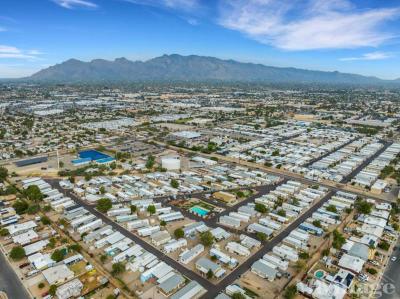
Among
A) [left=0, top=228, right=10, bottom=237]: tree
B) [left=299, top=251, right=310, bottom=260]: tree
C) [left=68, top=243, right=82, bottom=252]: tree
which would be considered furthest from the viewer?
[left=0, top=228, right=10, bottom=237]: tree

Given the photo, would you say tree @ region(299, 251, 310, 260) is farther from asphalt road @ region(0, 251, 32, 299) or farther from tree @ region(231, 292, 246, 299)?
asphalt road @ region(0, 251, 32, 299)

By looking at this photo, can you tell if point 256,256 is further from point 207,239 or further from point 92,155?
point 92,155

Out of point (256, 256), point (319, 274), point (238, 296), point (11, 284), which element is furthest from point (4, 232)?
point (319, 274)

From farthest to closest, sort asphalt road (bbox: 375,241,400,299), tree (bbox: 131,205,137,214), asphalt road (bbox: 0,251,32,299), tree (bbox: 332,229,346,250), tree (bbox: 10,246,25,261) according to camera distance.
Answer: tree (bbox: 131,205,137,214) → tree (bbox: 332,229,346,250) → tree (bbox: 10,246,25,261) → asphalt road (bbox: 375,241,400,299) → asphalt road (bbox: 0,251,32,299)

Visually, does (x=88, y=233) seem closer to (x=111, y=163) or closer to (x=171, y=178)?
(x=171, y=178)

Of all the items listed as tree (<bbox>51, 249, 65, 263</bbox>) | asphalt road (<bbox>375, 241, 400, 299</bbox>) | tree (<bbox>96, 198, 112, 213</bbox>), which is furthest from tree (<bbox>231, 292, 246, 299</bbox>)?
tree (<bbox>96, 198, 112, 213</bbox>)

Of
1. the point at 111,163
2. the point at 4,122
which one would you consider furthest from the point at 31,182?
the point at 4,122

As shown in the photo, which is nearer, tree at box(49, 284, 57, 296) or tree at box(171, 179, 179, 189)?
tree at box(49, 284, 57, 296)
